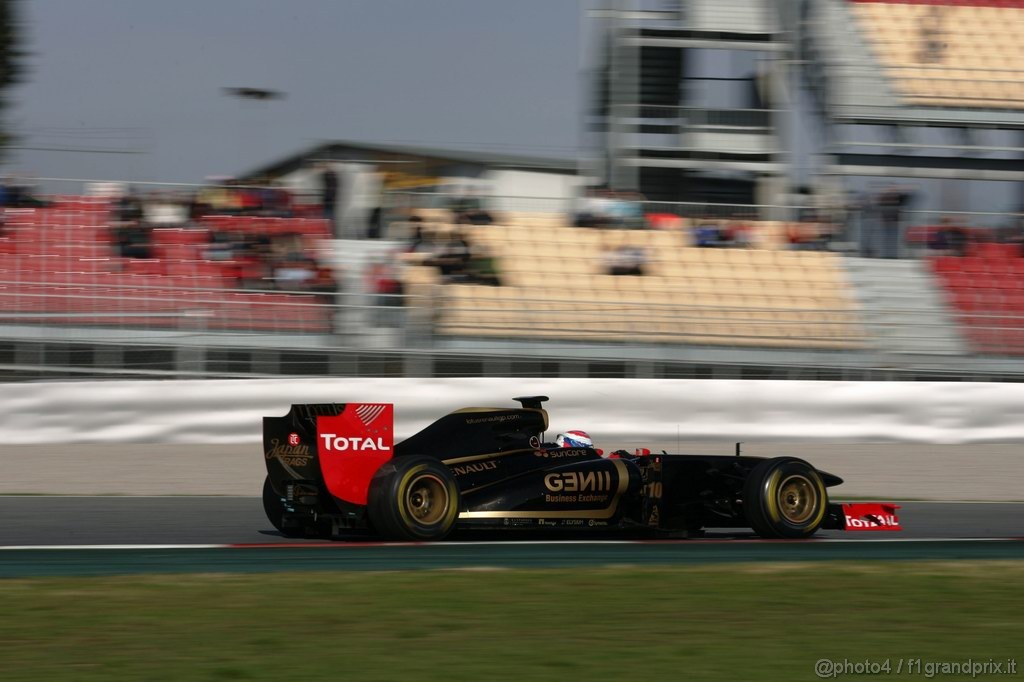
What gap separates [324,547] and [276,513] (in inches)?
26.2

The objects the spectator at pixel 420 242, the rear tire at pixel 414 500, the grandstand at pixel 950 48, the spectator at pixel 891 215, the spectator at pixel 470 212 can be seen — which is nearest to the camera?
the rear tire at pixel 414 500

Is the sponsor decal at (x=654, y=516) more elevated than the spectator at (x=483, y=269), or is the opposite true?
the spectator at (x=483, y=269)

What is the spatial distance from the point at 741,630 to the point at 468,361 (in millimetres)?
9085

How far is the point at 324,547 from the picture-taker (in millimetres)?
7605

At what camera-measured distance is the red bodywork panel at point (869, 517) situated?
8.19 m

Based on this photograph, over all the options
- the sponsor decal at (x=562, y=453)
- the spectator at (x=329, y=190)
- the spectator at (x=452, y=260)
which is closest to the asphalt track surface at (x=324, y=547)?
the sponsor decal at (x=562, y=453)

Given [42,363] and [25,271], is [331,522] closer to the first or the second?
[42,363]

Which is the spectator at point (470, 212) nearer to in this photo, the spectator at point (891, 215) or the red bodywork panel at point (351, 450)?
the spectator at point (891, 215)

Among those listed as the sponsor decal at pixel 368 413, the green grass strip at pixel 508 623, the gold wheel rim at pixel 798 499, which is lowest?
the green grass strip at pixel 508 623

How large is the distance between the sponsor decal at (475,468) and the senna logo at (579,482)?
32cm

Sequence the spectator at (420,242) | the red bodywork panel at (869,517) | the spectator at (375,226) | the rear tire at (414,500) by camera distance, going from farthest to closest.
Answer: the spectator at (375,226) → the spectator at (420,242) → the red bodywork panel at (869,517) → the rear tire at (414,500)

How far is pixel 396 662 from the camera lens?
480cm

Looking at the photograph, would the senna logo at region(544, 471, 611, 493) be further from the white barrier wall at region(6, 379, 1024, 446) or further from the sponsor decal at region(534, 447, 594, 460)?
the white barrier wall at region(6, 379, 1024, 446)

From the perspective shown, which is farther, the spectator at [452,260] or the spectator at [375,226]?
the spectator at [375,226]
